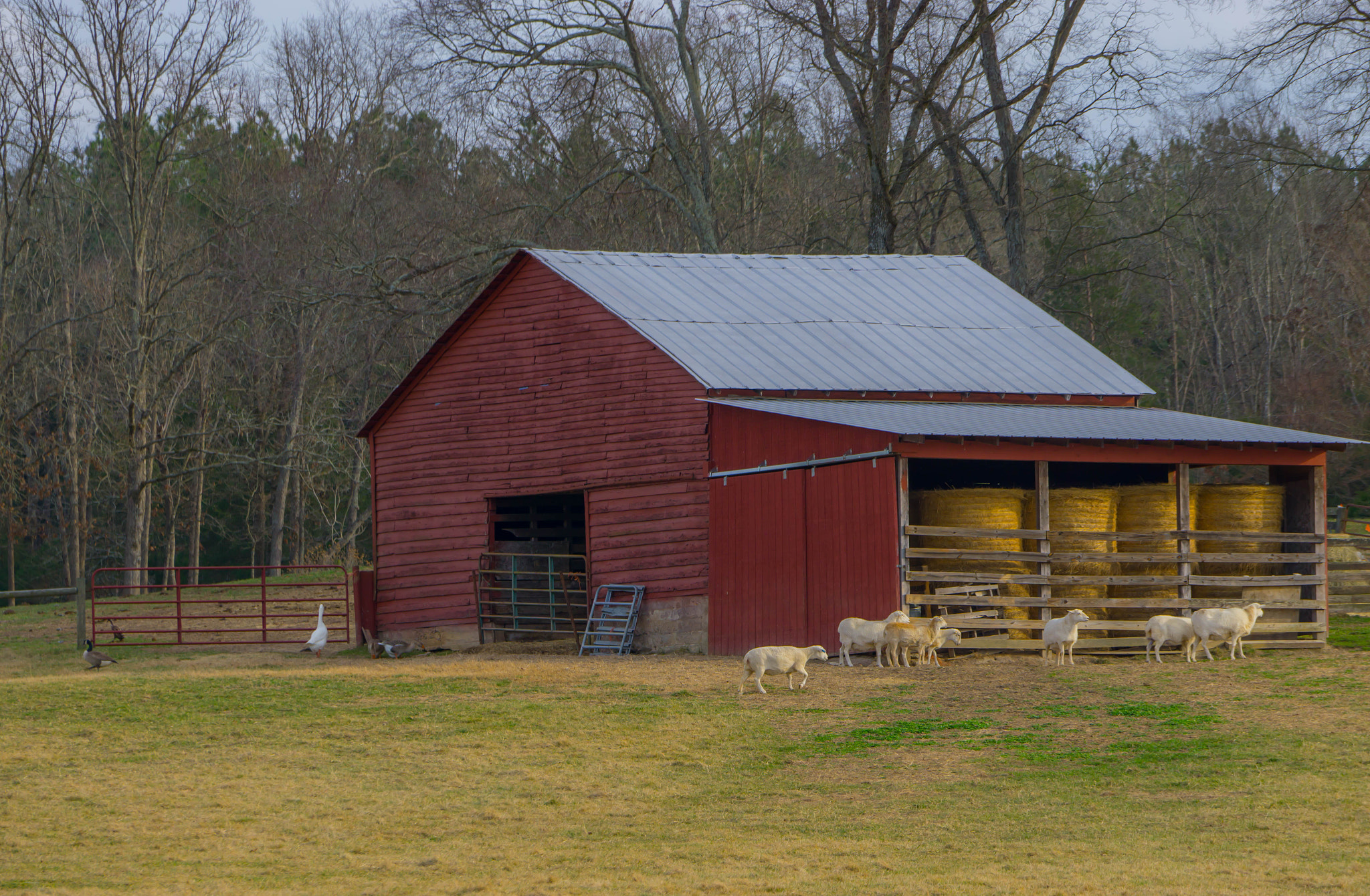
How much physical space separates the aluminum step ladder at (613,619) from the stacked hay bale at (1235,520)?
749 cm

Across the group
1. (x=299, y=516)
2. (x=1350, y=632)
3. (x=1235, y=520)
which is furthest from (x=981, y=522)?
(x=299, y=516)

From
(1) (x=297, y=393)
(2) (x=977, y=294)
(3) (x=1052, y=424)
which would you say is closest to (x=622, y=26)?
(1) (x=297, y=393)

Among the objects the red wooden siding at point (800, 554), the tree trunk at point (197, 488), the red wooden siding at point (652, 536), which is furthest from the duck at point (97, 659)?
the tree trunk at point (197, 488)

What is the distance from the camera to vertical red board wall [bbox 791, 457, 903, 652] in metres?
17.7

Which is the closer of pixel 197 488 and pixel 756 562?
pixel 756 562

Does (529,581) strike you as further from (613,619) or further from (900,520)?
(900,520)

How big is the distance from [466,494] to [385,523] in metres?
1.92

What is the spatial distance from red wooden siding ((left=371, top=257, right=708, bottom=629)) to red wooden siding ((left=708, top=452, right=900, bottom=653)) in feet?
2.29

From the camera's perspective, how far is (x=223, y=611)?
3278cm

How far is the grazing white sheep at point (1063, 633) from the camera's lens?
55.6 feet

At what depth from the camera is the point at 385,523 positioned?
2520 centimetres

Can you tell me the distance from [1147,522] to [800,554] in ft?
14.7

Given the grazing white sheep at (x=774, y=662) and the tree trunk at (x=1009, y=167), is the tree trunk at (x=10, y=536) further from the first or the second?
the grazing white sheep at (x=774, y=662)

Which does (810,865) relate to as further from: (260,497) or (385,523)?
(260,497)
